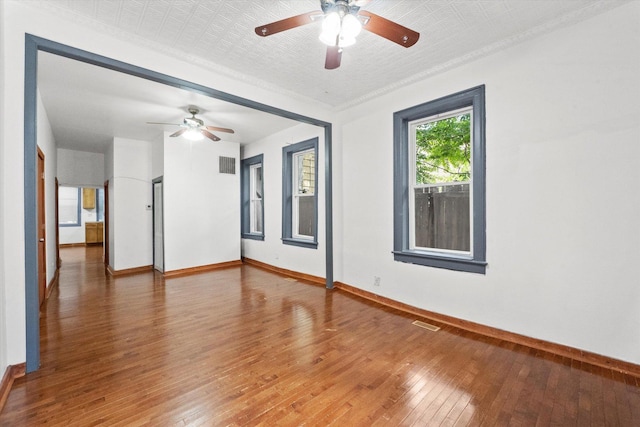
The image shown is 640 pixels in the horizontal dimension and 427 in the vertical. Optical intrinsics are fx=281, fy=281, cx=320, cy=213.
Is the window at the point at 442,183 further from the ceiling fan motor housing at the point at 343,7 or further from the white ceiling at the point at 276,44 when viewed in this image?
the ceiling fan motor housing at the point at 343,7

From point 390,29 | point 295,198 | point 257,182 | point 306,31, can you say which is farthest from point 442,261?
point 257,182

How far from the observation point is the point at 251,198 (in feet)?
23.3

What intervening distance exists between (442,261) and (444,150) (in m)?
1.40

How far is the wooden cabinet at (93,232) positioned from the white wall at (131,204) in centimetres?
514

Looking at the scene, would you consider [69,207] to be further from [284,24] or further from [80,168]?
[284,24]

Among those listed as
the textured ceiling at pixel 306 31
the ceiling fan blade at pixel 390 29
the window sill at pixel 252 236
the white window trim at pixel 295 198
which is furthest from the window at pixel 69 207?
the ceiling fan blade at pixel 390 29

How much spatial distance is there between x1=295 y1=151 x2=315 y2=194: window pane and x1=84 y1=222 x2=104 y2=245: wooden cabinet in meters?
8.77

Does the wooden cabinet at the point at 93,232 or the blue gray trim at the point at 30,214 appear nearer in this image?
the blue gray trim at the point at 30,214

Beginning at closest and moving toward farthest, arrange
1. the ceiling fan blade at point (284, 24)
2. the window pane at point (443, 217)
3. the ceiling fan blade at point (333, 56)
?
the ceiling fan blade at point (284, 24), the ceiling fan blade at point (333, 56), the window pane at point (443, 217)

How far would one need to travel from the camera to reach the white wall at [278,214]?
199 inches

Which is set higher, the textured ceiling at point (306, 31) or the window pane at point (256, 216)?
the textured ceiling at point (306, 31)

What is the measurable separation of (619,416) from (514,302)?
1098 millimetres

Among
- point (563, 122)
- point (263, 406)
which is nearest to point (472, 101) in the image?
point (563, 122)

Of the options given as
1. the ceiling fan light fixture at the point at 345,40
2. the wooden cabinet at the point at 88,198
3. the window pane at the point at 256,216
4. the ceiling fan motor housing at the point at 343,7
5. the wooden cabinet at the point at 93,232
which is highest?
the ceiling fan motor housing at the point at 343,7
